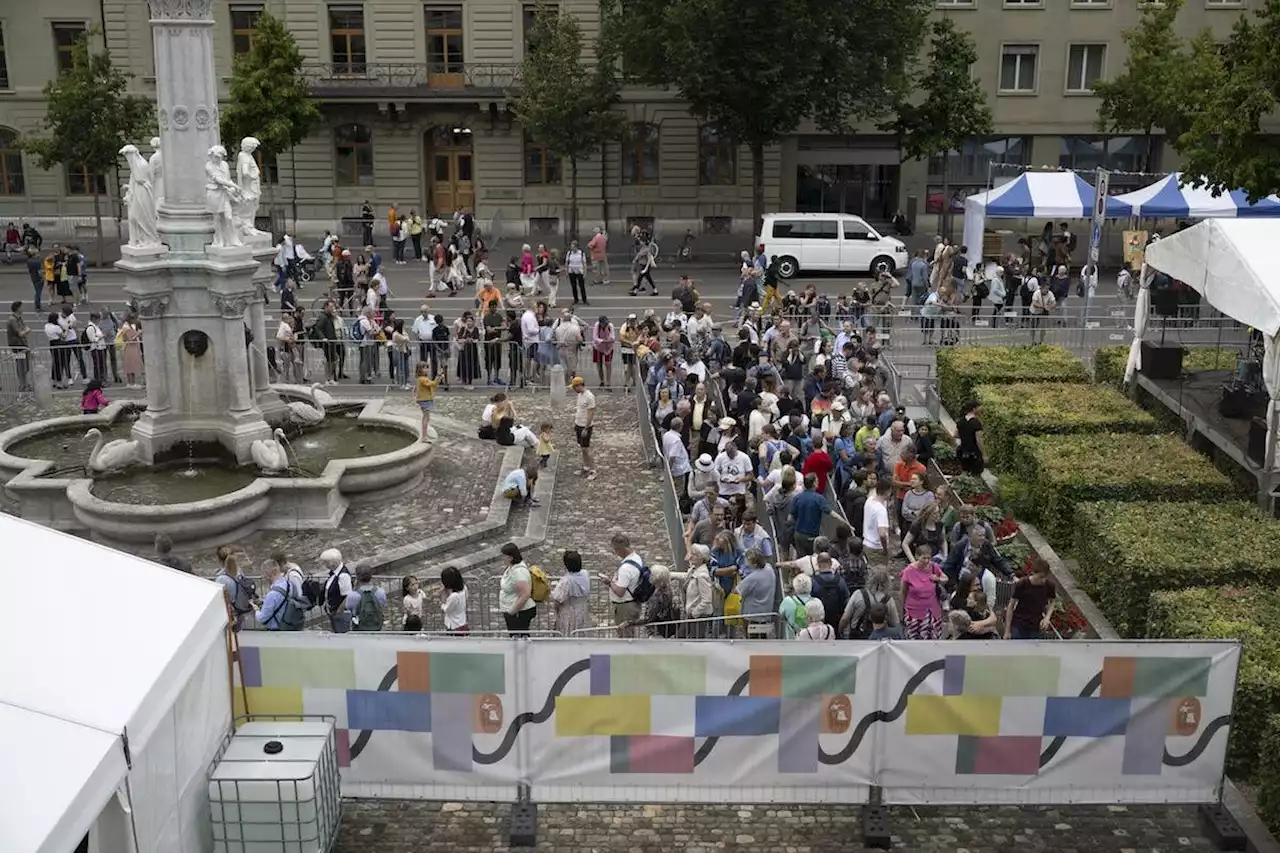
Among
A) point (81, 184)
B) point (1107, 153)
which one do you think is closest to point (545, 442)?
point (81, 184)

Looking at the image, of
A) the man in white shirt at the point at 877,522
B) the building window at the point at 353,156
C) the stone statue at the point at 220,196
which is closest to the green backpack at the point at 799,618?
the man in white shirt at the point at 877,522

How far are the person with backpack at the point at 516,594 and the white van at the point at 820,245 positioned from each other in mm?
23730

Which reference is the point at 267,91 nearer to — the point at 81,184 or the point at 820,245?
the point at 81,184

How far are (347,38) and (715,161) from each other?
39.9ft

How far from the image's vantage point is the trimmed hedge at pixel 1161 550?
12805 millimetres

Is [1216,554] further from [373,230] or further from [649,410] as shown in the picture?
[373,230]

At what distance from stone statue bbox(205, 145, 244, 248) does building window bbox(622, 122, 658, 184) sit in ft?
90.4

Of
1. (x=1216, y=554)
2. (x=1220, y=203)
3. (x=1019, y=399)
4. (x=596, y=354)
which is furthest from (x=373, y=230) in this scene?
(x=1216, y=554)

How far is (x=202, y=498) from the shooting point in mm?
16938

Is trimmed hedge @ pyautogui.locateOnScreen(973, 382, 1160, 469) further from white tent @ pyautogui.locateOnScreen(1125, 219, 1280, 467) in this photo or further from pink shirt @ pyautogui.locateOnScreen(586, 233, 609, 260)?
pink shirt @ pyautogui.locateOnScreen(586, 233, 609, 260)

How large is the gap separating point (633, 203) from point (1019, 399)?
86.6ft

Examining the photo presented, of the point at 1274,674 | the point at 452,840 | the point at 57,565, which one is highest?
the point at 57,565

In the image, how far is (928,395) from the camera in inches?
863

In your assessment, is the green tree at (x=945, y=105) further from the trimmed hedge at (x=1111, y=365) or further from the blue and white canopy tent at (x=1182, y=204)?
the trimmed hedge at (x=1111, y=365)
